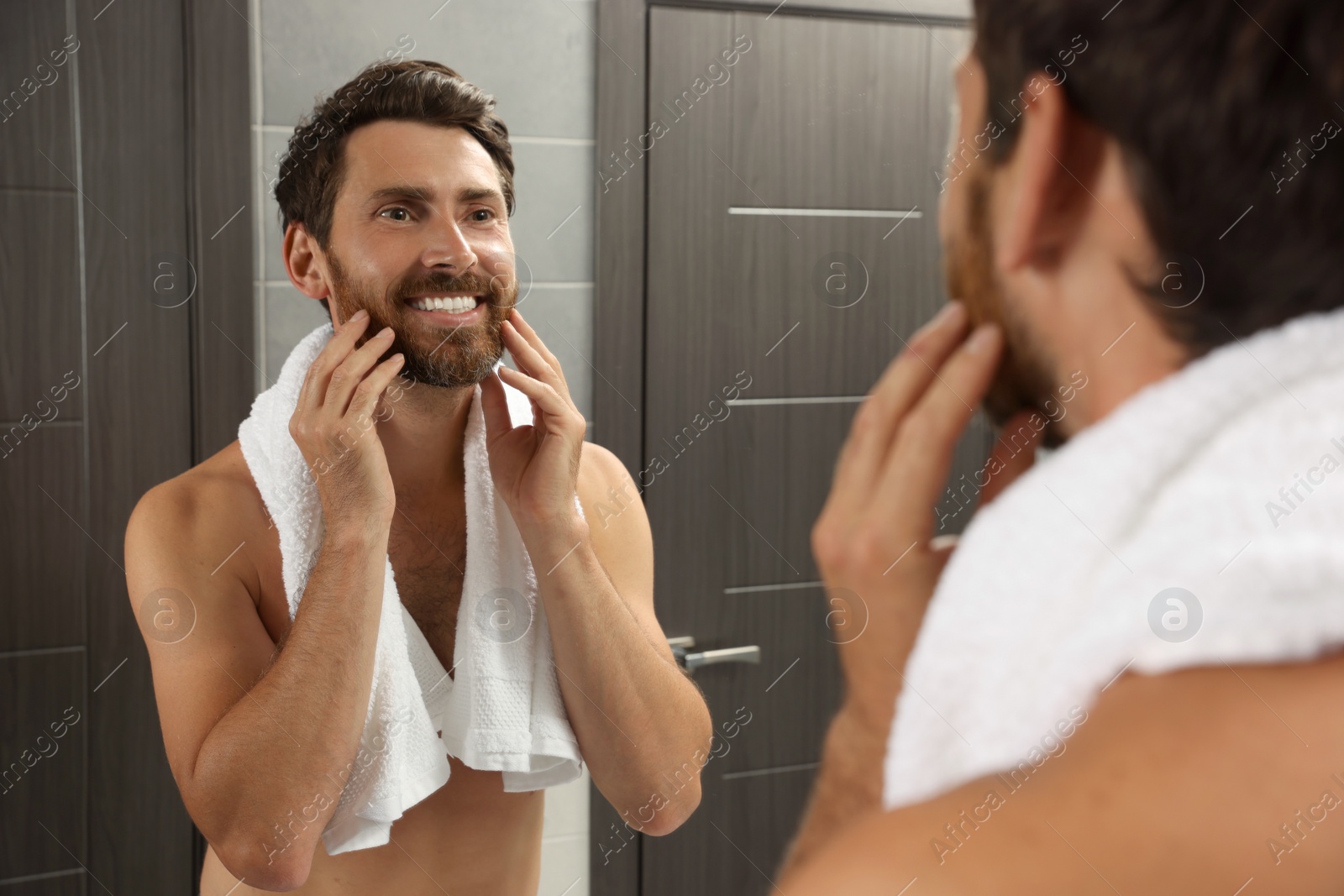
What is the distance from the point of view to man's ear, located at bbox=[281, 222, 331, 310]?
0.84 metres

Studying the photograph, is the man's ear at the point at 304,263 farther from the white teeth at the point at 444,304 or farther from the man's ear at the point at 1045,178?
the man's ear at the point at 1045,178

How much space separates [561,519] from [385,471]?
14cm

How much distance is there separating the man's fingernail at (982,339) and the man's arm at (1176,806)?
0.22ft

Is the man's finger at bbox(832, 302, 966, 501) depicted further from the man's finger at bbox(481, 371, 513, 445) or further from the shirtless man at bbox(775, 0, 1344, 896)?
the man's finger at bbox(481, 371, 513, 445)

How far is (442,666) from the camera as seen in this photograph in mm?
794

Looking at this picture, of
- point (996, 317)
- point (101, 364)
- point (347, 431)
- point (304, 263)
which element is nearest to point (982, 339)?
point (996, 317)

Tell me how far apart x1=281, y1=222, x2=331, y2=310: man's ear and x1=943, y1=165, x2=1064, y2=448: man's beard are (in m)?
0.74

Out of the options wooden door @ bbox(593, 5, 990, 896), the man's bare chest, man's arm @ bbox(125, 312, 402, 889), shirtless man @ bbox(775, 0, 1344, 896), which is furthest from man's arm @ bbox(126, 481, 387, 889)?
shirtless man @ bbox(775, 0, 1344, 896)

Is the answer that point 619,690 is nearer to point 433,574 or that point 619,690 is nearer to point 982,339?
point 433,574

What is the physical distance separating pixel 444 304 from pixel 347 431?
0.45 feet

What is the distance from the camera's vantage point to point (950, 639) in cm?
19

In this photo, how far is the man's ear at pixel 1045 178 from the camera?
0.59 feet

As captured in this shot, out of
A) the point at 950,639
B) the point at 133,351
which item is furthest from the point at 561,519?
the point at 950,639

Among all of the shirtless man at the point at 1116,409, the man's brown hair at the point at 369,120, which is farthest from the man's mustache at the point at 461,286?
the shirtless man at the point at 1116,409
